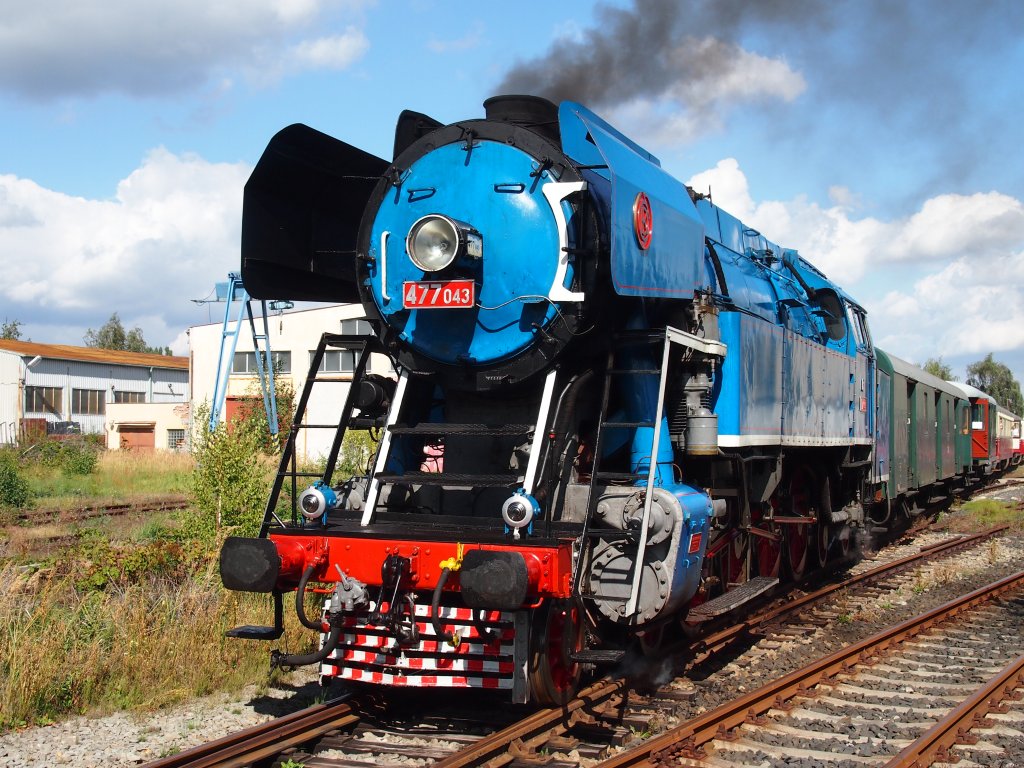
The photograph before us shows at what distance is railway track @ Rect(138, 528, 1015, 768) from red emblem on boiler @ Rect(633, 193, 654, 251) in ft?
9.40

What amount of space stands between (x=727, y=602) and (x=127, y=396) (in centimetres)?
5000

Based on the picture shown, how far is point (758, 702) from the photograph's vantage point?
6.17 m

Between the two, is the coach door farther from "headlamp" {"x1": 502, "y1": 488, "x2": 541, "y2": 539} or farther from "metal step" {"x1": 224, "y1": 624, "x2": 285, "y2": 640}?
"metal step" {"x1": 224, "y1": 624, "x2": 285, "y2": 640}

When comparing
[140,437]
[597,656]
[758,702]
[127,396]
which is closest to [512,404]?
[597,656]

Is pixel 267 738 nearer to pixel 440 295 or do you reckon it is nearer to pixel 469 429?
pixel 469 429

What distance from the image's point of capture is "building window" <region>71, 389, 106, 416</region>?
1907 inches

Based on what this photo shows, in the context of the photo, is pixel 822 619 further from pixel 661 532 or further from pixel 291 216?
pixel 291 216

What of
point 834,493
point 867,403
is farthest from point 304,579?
point 867,403

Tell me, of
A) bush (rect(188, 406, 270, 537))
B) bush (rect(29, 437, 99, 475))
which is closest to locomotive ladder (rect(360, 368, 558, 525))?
bush (rect(188, 406, 270, 537))

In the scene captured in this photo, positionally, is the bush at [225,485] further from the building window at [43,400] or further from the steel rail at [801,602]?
the building window at [43,400]

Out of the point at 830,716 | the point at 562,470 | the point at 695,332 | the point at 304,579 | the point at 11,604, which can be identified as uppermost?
the point at 695,332

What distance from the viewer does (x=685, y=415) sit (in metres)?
6.81

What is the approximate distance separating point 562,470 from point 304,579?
1.77m

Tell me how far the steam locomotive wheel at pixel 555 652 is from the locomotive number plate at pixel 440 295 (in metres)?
1.96
